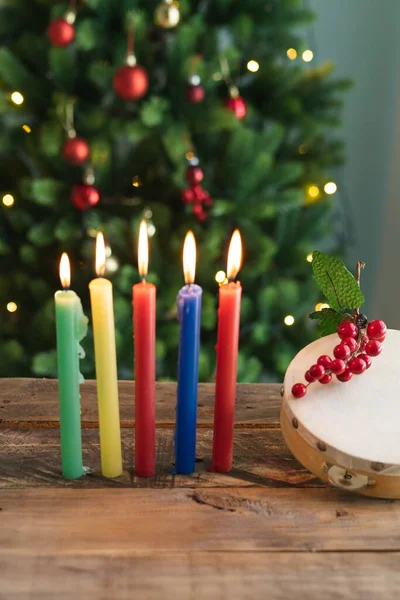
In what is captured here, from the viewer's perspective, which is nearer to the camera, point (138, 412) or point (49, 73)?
point (138, 412)

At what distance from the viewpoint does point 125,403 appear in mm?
878

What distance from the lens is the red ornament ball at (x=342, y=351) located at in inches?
28.6

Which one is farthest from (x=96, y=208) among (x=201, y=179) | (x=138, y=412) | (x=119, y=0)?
(x=138, y=412)

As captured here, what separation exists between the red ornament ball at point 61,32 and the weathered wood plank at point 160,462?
81 cm

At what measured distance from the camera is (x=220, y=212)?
1.44 metres

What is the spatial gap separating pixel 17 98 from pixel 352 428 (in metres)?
1.08

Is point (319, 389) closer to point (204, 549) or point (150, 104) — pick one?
point (204, 549)

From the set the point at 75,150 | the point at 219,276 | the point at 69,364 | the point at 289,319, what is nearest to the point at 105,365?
the point at 69,364

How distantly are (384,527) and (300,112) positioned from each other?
1116 mm

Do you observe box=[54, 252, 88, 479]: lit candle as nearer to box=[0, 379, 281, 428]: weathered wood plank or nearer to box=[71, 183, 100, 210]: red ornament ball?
box=[0, 379, 281, 428]: weathered wood plank

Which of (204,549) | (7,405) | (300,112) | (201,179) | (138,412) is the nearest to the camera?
A: (204,549)

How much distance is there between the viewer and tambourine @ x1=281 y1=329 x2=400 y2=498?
66 cm

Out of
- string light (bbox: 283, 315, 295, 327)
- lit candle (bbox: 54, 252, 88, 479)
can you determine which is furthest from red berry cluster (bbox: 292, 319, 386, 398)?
string light (bbox: 283, 315, 295, 327)

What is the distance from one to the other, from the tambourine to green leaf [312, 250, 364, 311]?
0.26 feet
